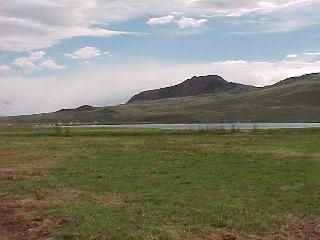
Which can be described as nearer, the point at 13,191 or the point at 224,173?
the point at 13,191

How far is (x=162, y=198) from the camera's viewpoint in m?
20.8

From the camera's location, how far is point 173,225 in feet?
52.3

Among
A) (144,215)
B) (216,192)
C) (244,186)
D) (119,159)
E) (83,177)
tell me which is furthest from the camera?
(119,159)

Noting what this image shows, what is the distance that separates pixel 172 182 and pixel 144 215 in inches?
338

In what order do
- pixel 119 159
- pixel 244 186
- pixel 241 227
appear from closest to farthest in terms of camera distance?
1. pixel 241 227
2. pixel 244 186
3. pixel 119 159

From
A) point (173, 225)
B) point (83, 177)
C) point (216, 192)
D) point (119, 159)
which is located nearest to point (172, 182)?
point (216, 192)

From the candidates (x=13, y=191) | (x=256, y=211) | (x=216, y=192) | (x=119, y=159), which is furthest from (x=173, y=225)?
(x=119, y=159)

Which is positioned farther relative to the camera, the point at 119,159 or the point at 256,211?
the point at 119,159

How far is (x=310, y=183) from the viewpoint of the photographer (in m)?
24.8

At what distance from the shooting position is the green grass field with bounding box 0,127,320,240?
15539mm

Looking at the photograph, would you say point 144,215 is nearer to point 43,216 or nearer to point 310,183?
point 43,216

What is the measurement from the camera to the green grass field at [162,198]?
51.0ft

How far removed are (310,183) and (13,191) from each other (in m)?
14.8

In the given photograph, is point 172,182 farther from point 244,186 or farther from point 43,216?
point 43,216
